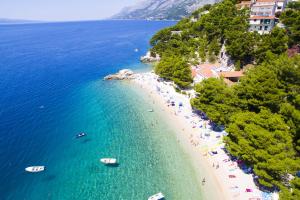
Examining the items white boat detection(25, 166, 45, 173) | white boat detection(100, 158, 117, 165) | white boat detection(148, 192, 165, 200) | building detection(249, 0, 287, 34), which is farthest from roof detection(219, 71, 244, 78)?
white boat detection(25, 166, 45, 173)

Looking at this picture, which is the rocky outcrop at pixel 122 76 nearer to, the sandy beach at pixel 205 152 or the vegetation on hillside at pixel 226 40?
the vegetation on hillside at pixel 226 40

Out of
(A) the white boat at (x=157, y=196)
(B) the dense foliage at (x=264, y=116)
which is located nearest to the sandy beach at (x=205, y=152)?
(B) the dense foliage at (x=264, y=116)

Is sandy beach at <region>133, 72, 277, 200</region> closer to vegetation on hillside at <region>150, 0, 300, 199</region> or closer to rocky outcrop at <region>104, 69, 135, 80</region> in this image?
vegetation on hillside at <region>150, 0, 300, 199</region>

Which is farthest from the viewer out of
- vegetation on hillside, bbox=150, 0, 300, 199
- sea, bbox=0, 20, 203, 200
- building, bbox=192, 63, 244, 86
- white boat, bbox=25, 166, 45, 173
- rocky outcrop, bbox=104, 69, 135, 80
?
rocky outcrop, bbox=104, 69, 135, 80

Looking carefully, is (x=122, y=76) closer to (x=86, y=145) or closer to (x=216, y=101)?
(x=86, y=145)

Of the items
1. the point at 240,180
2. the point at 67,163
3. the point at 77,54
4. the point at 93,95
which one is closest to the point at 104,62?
the point at 77,54

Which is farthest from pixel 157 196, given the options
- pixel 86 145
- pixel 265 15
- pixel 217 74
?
pixel 265 15
